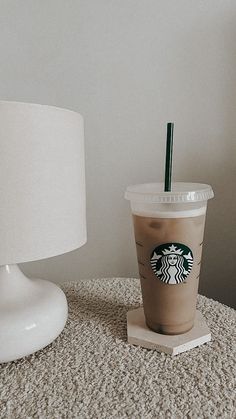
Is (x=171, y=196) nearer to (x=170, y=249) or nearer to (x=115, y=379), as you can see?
(x=170, y=249)

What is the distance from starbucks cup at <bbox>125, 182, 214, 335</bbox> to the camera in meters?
0.53

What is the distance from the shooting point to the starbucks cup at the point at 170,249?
53cm

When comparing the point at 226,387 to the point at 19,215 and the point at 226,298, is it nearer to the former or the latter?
the point at 19,215

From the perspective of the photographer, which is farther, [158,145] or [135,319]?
[158,145]

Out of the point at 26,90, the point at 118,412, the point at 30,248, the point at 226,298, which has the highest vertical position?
the point at 26,90

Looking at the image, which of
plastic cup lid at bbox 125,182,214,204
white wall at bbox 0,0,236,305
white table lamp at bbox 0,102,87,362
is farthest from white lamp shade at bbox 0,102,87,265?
white wall at bbox 0,0,236,305

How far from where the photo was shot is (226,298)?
3.54ft

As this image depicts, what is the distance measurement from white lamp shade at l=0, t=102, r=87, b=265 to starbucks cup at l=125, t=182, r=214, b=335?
0.13 meters

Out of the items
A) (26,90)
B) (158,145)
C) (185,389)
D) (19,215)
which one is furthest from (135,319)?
(26,90)

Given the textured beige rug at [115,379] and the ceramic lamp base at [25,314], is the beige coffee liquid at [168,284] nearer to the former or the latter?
the textured beige rug at [115,379]

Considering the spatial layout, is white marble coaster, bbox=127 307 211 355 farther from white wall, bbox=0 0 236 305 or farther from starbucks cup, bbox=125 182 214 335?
white wall, bbox=0 0 236 305

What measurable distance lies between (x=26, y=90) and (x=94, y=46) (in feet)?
0.80

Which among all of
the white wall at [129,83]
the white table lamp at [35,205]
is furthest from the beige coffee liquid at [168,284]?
the white wall at [129,83]

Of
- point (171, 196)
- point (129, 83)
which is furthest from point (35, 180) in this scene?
point (129, 83)
